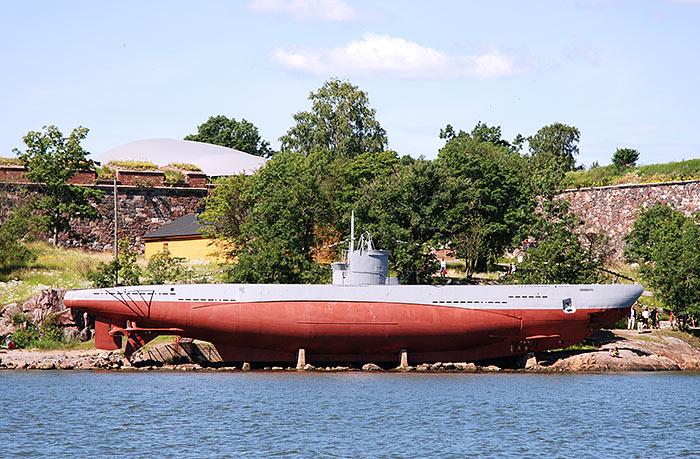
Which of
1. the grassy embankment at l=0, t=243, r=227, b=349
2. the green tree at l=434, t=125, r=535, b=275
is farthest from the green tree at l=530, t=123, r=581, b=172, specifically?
the grassy embankment at l=0, t=243, r=227, b=349

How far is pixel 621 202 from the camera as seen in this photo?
255 ft

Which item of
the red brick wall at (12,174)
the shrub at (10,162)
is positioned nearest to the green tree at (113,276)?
the red brick wall at (12,174)

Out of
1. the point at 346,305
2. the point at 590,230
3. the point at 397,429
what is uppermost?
the point at 590,230

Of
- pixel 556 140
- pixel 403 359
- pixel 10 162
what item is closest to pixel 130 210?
pixel 10 162

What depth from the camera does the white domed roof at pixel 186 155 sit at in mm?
98875

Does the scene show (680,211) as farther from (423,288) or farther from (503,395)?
(503,395)

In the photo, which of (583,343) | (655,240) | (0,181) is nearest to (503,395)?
(583,343)

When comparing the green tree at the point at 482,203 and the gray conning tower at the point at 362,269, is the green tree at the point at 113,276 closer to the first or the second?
the gray conning tower at the point at 362,269

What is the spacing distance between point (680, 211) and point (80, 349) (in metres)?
49.5

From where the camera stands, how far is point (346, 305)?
45.7 meters

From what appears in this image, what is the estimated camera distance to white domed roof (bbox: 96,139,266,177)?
324 ft

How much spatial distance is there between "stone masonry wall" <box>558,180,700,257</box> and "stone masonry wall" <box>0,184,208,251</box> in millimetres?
36281

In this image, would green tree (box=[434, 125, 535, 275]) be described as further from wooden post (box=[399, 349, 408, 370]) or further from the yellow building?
the yellow building

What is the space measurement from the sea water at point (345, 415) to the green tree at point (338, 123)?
56996 mm
